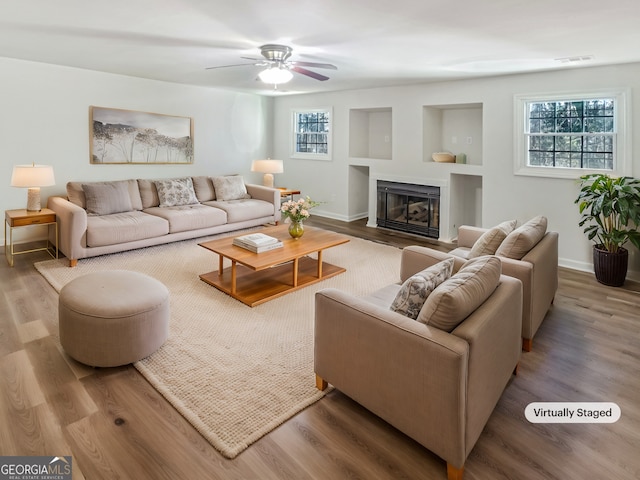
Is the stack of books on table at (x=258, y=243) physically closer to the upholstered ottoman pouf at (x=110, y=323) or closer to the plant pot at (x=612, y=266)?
the upholstered ottoman pouf at (x=110, y=323)

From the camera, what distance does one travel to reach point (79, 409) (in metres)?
2.22

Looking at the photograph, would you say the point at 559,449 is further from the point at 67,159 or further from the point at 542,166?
the point at 67,159

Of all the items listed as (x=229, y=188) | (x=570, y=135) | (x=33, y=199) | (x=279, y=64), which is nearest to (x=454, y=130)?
(x=570, y=135)

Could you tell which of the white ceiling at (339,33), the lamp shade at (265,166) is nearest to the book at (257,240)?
the white ceiling at (339,33)

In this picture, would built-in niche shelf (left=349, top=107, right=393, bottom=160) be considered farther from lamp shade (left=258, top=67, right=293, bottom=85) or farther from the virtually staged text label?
the virtually staged text label

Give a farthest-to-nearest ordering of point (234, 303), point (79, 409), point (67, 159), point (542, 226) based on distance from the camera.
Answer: point (67, 159), point (234, 303), point (542, 226), point (79, 409)

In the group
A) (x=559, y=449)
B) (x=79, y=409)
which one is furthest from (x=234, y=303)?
(x=559, y=449)

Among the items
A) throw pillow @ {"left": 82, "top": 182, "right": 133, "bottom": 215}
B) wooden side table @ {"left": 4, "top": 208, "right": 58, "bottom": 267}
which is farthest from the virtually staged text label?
throw pillow @ {"left": 82, "top": 182, "right": 133, "bottom": 215}

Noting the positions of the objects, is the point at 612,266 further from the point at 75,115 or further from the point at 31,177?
the point at 75,115

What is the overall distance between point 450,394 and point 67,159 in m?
5.80

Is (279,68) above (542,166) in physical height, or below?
above

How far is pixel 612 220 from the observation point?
4.43m

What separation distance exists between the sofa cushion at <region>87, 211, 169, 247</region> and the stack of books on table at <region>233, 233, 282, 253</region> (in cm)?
159

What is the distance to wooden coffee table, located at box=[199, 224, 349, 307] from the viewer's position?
3.83 m
